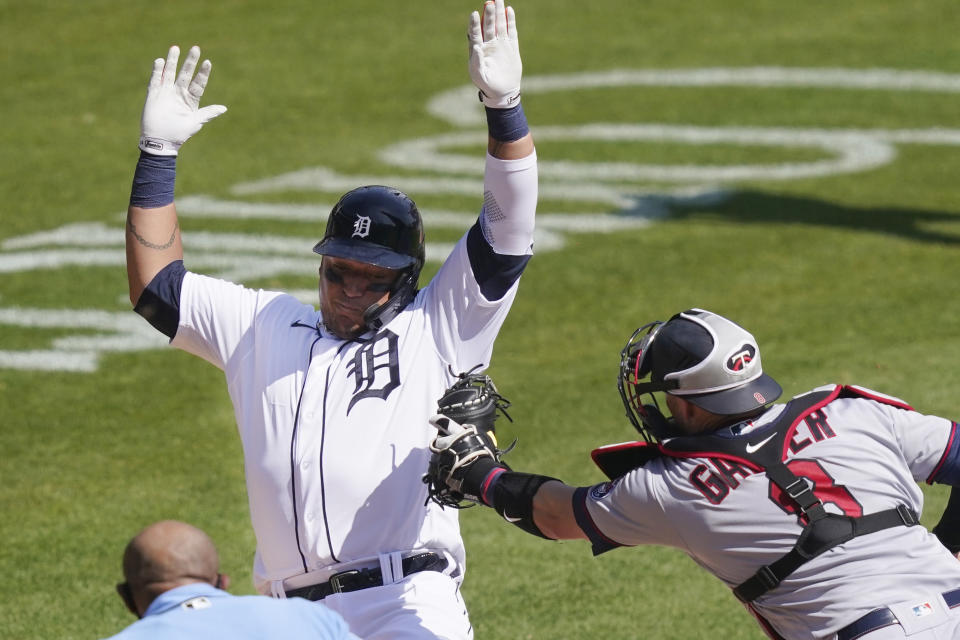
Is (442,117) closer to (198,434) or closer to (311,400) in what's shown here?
(198,434)

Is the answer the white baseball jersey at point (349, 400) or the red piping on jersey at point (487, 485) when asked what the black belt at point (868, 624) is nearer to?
the red piping on jersey at point (487, 485)

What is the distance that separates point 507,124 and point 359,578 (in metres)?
1.58

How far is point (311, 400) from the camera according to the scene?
4496 mm

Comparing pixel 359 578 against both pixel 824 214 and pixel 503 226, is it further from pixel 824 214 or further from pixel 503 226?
pixel 824 214

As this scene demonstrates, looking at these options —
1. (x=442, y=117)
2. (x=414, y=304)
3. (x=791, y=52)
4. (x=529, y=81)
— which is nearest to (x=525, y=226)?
(x=414, y=304)

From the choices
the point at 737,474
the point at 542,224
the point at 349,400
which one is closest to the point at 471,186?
the point at 542,224

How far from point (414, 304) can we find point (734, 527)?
4.75ft

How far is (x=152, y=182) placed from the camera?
4.81 meters

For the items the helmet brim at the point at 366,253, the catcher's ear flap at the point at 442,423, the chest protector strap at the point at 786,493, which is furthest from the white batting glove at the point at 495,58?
the chest protector strap at the point at 786,493

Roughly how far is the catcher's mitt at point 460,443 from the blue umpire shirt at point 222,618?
0.91 meters

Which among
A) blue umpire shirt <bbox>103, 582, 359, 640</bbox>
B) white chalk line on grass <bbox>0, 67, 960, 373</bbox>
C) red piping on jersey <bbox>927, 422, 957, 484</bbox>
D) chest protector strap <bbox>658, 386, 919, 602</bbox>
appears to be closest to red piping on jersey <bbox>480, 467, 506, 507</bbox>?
chest protector strap <bbox>658, 386, 919, 602</bbox>

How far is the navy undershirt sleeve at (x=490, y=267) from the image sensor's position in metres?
4.54

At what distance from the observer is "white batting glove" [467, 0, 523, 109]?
4.55 metres

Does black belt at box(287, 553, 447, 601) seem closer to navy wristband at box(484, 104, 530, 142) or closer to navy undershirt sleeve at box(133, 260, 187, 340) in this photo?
navy undershirt sleeve at box(133, 260, 187, 340)
